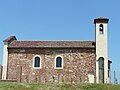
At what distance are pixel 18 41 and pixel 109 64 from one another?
12736 millimetres

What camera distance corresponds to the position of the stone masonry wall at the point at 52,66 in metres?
33.8

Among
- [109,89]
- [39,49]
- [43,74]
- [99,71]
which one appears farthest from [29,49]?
[109,89]

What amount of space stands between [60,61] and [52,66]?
1.19 m

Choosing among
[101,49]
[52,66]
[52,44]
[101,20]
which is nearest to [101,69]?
[101,49]

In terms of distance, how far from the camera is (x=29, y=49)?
35.3m

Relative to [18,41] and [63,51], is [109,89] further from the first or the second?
[18,41]

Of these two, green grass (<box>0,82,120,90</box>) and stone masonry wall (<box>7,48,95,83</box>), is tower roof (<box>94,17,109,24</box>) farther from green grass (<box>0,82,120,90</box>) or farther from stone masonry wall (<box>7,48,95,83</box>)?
green grass (<box>0,82,120,90</box>)

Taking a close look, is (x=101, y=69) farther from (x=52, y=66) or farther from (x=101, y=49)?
(x=52, y=66)

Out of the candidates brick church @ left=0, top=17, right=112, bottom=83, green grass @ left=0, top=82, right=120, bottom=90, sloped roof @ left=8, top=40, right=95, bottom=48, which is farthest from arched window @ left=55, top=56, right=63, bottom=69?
green grass @ left=0, top=82, right=120, bottom=90

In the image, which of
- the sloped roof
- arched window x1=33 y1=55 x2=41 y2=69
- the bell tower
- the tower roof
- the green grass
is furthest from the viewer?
the tower roof

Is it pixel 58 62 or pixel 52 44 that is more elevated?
pixel 52 44

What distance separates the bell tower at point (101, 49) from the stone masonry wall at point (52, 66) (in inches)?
29.3

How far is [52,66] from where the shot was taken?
113 feet

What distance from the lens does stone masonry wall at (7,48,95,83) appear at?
111 ft
